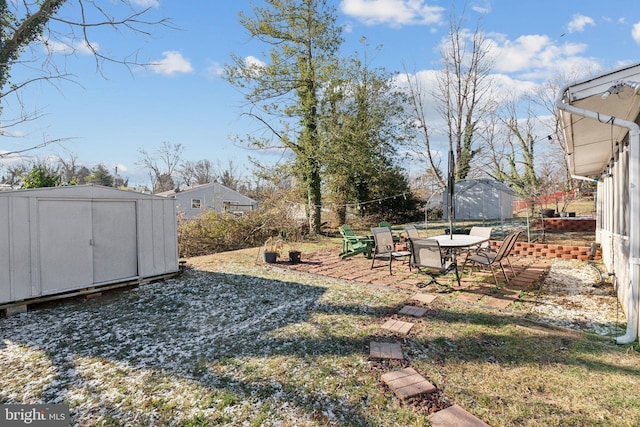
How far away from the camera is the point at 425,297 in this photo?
505 cm

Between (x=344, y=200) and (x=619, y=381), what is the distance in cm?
1524

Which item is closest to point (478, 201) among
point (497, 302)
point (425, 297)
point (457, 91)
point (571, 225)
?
point (571, 225)

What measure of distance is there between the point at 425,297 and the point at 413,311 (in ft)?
2.39

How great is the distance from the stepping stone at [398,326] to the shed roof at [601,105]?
293 cm

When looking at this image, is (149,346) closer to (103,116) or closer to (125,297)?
(125,297)

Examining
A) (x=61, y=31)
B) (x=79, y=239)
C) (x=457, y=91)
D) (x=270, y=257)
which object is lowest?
(x=270, y=257)

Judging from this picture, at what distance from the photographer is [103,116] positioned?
718 cm

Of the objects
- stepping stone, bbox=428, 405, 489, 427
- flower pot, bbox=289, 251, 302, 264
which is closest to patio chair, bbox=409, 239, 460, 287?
stepping stone, bbox=428, 405, 489, 427

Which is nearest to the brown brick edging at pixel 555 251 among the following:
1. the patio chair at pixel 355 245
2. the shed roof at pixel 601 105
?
the shed roof at pixel 601 105

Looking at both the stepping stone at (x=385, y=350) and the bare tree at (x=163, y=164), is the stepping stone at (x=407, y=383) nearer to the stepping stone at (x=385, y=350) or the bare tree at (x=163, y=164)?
the stepping stone at (x=385, y=350)

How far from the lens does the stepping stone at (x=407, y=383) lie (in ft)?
8.21

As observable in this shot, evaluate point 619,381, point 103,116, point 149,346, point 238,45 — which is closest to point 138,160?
point 238,45

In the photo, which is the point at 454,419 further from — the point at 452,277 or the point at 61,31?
the point at 61,31

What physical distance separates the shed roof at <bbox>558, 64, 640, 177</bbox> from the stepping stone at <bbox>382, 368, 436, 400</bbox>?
3008 millimetres
